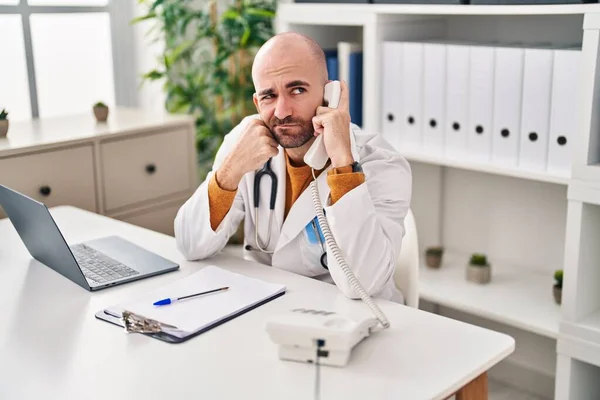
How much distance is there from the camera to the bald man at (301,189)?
167 centimetres

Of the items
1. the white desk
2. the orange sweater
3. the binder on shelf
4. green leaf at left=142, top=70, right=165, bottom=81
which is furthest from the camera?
green leaf at left=142, top=70, right=165, bottom=81

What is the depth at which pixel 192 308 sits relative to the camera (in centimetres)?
155

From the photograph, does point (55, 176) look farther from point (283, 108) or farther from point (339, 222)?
point (339, 222)

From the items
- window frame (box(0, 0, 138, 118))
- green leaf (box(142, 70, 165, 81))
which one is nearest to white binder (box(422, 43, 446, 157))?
green leaf (box(142, 70, 165, 81))

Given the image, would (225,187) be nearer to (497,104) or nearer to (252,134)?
(252,134)

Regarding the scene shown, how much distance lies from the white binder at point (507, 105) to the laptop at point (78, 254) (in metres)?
1.18

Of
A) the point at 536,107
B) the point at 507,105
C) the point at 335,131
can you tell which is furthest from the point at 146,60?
→ the point at 335,131

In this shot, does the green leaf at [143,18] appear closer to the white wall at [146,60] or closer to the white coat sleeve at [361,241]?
the white wall at [146,60]

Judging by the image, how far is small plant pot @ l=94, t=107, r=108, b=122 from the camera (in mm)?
2828

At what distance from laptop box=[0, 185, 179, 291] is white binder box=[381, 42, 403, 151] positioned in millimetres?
1133

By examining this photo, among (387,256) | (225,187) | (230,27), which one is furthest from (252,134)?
(230,27)

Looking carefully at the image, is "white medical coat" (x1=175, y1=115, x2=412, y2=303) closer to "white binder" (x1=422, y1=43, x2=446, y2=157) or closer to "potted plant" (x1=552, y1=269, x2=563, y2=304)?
"white binder" (x1=422, y1=43, x2=446, y2=157)

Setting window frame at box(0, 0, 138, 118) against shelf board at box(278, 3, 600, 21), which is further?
window frame at box(0, 0, 138, 118)

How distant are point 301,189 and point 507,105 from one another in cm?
86
